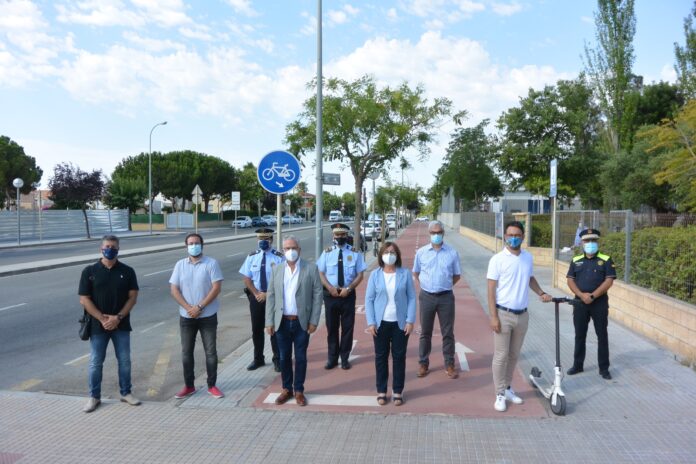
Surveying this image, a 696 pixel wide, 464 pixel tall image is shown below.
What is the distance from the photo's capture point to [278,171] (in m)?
8.05

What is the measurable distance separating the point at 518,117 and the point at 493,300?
25.0 metres

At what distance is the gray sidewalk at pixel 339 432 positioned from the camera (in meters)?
4.39

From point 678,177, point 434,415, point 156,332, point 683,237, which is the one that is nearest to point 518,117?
point 678,177

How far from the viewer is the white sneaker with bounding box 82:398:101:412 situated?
541cm

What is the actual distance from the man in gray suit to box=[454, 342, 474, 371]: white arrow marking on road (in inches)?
88.9

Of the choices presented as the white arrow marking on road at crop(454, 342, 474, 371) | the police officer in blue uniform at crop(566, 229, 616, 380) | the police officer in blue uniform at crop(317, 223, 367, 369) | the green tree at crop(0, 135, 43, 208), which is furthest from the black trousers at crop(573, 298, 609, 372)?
the green tree at crop(0, 135, 43, 208)

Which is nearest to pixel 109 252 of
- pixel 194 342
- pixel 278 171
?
pixel 194 342

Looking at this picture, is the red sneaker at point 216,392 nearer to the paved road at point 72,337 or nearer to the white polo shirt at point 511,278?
the paved road at point 72,337

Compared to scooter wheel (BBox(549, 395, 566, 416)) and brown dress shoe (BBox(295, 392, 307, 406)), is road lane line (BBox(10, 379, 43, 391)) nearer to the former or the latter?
brown dress shoe (BBox(295, 392, 307, 406))

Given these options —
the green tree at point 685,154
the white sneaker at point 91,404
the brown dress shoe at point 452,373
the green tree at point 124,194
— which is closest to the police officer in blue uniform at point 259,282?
the white sneaker at point 91,404

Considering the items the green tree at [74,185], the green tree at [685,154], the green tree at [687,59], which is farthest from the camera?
the green tree at [74,185]

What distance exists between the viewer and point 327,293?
7.05 meters

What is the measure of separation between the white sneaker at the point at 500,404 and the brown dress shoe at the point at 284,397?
1.99 metres

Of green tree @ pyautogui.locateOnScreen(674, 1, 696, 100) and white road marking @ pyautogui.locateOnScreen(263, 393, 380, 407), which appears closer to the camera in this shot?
white road marking @ pyautogui.locateOnScreen(263, 393, 380, 407)
